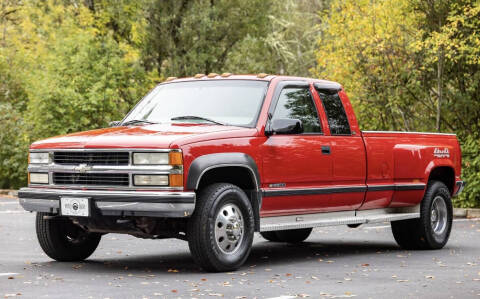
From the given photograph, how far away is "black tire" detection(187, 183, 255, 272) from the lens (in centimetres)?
949

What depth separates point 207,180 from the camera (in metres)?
9.92

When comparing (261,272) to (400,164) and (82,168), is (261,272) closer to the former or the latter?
(82,168)

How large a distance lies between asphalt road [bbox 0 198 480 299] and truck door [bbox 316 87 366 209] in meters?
0.75

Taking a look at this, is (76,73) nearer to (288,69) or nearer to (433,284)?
(288,69)

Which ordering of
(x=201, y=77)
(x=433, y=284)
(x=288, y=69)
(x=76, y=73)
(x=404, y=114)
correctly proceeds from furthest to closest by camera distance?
1. (x=288, y=69)
2. (x=76, y=73)
3. (x=404, y=114)
4. (x=201, y=77)
5. (x=433, y=284)

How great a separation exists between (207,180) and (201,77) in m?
1.90

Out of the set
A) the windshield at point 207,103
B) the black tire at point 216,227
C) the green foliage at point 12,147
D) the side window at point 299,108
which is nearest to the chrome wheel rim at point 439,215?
the side window at point 299,108

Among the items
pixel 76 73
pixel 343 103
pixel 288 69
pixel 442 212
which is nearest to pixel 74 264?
pixel 343 103

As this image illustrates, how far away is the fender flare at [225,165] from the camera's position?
9367 mm

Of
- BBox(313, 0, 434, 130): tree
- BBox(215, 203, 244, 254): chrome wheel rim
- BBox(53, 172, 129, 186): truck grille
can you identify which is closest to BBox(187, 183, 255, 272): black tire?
BBox(215, 203, 244, 254): chrome wheel rim

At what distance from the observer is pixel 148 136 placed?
31.6 ft

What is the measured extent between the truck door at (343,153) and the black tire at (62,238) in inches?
114

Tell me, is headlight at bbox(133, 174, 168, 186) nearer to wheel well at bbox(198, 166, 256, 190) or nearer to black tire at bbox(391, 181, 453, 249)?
wheel well at bbox(198, 166, 256, 190)

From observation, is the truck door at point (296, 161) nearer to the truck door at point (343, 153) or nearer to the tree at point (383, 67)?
the truck door at point (343, 153)
